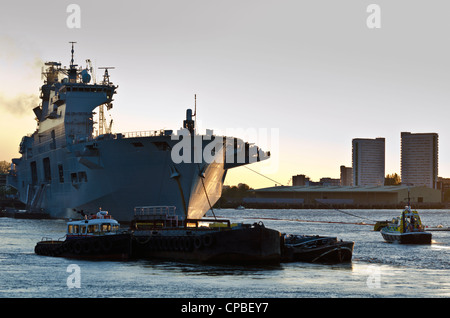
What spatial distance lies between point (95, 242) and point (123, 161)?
82.0ft

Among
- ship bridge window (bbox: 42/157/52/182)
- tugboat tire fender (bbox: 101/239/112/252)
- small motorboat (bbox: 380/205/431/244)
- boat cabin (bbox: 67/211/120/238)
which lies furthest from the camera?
ship bridge window (bbox: 42/157/52/182)

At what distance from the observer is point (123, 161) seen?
68.3 meters

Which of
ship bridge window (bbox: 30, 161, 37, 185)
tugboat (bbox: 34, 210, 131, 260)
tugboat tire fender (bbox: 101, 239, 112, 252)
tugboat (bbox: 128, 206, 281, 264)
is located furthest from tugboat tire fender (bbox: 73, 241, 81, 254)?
ship bridge window (bbox: 30, 161, 37, 185)

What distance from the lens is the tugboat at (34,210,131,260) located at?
43.4m

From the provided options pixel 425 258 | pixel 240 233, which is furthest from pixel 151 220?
pixel 425 258

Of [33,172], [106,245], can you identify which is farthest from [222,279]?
[33,172]

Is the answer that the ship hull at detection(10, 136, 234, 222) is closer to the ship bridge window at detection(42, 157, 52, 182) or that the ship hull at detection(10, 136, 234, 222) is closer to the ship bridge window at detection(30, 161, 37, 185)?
the ship bridge window at detection(42, 157, 52, 182)

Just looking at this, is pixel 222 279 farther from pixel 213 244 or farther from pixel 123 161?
pixel 123 161

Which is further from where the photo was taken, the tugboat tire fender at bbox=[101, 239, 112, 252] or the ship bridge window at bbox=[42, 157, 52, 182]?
the ship bridge window at bbox=[42, 157, 52, 182]

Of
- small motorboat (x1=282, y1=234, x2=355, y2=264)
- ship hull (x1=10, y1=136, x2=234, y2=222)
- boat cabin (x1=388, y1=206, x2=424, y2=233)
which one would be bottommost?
small motorboat (x1=282, y1=234, x2=355, y2=264)

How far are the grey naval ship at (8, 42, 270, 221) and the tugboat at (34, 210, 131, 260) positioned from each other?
529 inches

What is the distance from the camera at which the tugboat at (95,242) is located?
4344 centimetres

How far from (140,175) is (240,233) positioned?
29292mm
